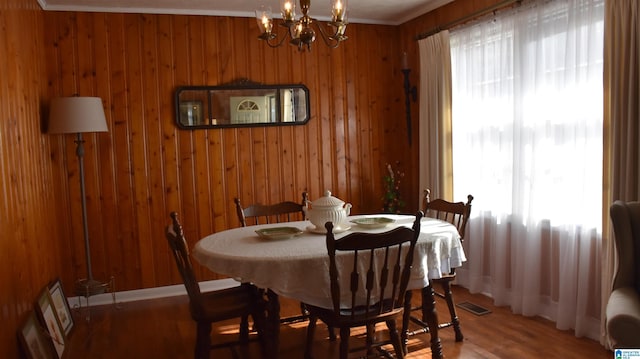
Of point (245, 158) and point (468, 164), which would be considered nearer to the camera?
point (468, 164)

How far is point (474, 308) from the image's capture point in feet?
12.3

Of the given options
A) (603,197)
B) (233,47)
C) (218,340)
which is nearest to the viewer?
(603,197)

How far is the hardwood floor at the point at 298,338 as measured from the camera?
301 cm

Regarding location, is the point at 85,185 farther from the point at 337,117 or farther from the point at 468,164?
the point at 468,164

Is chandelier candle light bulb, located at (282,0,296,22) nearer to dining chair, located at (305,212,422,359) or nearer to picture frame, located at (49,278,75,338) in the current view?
dining chair, located at (305,212,422,359)

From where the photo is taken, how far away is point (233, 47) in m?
4.46

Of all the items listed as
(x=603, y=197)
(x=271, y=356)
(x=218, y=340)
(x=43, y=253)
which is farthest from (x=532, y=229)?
(x=43, y=253)

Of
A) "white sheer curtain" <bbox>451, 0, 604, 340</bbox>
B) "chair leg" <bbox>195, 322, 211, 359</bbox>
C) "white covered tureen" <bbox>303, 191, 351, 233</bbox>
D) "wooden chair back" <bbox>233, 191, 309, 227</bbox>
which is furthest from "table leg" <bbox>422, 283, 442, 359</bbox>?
"chair leg" <bbox>195, 322, 211, 359</bbox>

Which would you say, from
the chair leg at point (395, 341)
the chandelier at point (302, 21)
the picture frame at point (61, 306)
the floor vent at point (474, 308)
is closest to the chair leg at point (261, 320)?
the chair leg at point (395, 341)

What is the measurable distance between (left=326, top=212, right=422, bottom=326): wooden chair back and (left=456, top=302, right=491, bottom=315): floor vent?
1372 mm

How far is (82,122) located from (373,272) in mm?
2586

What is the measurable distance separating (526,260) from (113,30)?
3.65 metres

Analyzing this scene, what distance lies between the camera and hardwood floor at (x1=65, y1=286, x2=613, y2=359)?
3006 mm

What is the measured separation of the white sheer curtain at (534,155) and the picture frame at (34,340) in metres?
3.04
